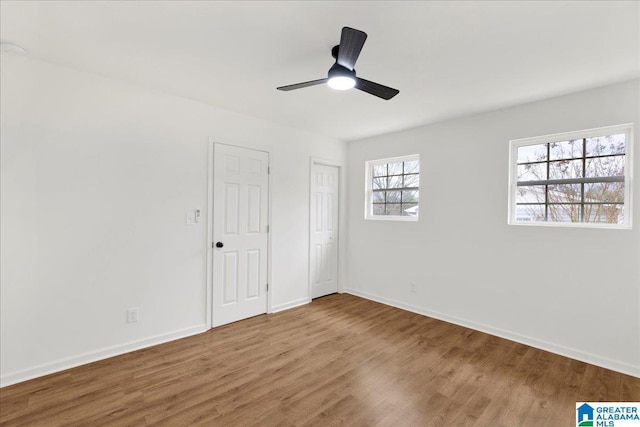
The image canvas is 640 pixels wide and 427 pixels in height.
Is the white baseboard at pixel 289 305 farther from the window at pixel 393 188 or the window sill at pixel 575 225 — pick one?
the window sill at pixel 575 225

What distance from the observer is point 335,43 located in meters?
2.05

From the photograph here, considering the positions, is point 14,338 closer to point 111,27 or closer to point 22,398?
point 22,398

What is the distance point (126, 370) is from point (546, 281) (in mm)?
4056

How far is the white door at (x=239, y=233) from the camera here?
3.40 meters

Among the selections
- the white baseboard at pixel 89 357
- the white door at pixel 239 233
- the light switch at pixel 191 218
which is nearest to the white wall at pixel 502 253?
the white door at pixel 239 233

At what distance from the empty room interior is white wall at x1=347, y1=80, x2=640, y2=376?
0.07 feet

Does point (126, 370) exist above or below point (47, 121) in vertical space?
below

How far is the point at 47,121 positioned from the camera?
238 centimetres

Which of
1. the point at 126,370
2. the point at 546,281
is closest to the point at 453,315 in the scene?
the point at 546,281

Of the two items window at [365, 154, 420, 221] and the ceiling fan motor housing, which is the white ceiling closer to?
the ceiling fan motor housing

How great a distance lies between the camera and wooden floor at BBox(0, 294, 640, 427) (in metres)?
1.95

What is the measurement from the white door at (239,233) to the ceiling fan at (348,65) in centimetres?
167

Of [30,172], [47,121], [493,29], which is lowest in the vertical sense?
[30,172]

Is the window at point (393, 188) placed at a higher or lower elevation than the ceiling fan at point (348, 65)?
lower
